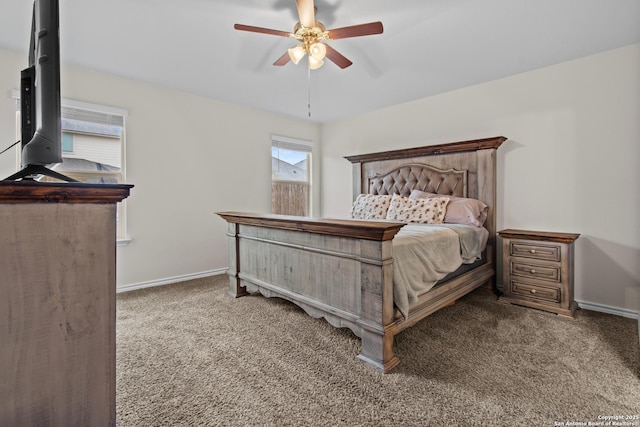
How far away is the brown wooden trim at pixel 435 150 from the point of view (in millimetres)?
3223

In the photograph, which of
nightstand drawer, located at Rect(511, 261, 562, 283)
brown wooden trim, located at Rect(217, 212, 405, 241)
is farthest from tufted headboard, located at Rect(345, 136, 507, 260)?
brown wooden trim, located at Rect(217, 212, 405, 241)

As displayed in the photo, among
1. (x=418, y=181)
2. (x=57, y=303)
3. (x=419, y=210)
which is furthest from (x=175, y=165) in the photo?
(x=57, y=303)

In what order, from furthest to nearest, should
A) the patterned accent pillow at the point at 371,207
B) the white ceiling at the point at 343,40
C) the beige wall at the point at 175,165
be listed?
the patterned accent pillow at the point at 371,207 → the beige wall at the point at 175,165 → the white ceiling at the point at 343,40

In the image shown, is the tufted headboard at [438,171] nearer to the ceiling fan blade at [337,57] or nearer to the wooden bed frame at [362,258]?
the wooden bed frame at [362,258]

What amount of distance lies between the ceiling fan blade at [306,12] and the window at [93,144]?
239 centimetres

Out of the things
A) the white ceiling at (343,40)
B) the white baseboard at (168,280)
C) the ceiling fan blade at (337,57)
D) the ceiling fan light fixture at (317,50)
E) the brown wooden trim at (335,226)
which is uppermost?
the white ceiling at (343,40)

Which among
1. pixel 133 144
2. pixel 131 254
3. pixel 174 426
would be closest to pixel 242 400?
pixel 174 426

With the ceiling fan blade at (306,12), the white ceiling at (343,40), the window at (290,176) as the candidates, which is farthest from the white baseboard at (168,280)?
the ceiling fan blade at (306,12)

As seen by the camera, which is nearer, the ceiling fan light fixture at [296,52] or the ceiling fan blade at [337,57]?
the ceiling fan light fixture at [296,52]

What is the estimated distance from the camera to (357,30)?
201 centimetres

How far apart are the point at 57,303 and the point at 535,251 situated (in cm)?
329

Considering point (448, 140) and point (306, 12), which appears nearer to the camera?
point (306, 12)

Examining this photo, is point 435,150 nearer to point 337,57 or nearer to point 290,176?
point 337,57

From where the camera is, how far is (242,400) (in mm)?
1521
